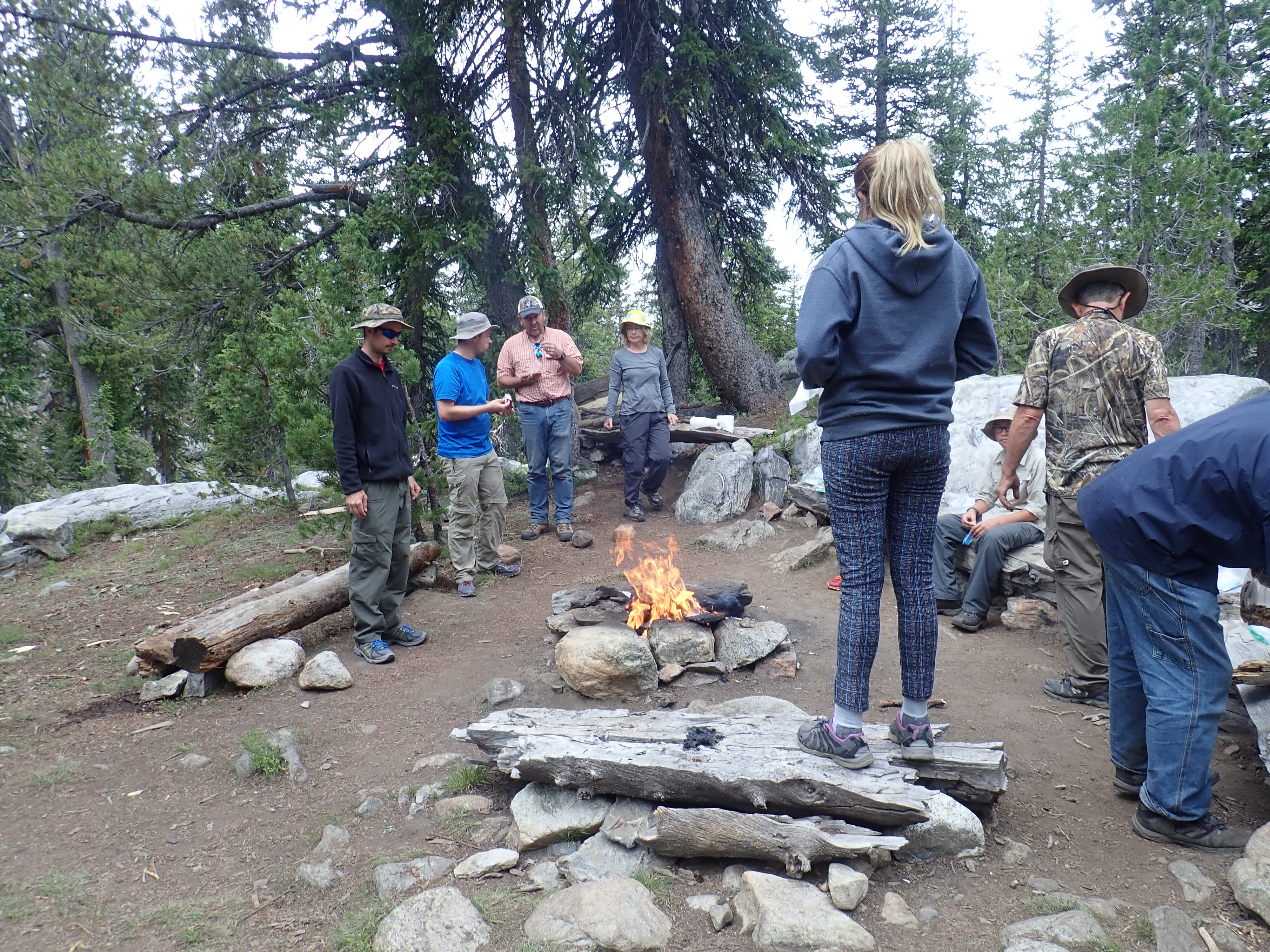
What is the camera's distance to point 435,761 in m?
3.82

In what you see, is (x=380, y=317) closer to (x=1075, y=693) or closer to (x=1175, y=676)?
(x=1175, y=676)

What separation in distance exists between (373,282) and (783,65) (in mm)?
7192

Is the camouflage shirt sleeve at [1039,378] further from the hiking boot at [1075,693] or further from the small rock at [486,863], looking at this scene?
the small rock at [486,863]

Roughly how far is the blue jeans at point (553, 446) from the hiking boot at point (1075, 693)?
16.6 feet

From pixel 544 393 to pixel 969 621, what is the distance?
4634 mm

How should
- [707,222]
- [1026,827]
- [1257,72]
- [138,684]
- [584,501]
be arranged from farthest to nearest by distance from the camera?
[1257,72] → [707,222] → [584,501] → [138,684] → [1026,827]

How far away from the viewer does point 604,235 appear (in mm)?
12617

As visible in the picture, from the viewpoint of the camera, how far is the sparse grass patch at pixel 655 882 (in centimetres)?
270

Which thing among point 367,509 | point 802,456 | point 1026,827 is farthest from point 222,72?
point 1026,827

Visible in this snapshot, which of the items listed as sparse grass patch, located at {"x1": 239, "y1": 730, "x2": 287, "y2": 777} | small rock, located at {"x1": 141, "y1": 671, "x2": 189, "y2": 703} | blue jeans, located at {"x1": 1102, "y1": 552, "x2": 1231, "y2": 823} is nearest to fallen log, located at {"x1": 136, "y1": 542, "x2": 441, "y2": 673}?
small rock, located at {"x1": 141, "y1": 671, "x2": 189, "y2": 703}

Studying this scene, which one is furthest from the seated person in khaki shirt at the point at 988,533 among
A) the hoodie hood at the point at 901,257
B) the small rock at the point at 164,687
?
the small rock at the point at 164,687

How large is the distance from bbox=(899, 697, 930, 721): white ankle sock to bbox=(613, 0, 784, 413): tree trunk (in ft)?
28.0

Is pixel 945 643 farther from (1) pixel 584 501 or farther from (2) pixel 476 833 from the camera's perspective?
(1) pixel 584 501

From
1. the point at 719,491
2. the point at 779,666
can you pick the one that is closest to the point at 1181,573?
the point at 779,666
